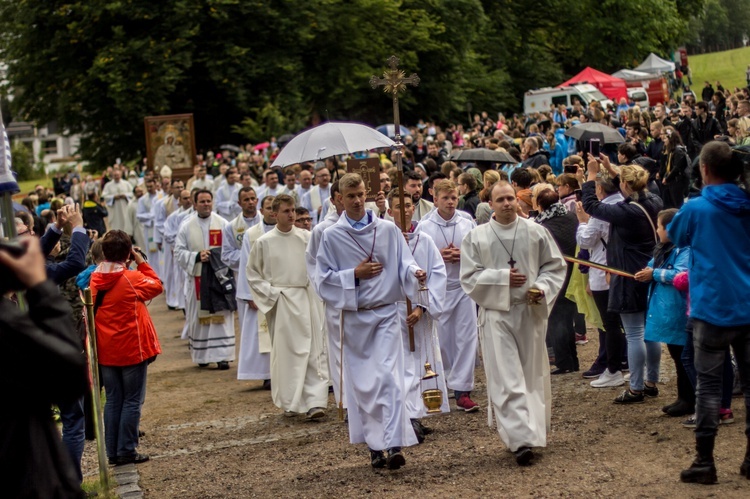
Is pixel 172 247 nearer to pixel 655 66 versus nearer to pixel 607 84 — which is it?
pixel 607 84

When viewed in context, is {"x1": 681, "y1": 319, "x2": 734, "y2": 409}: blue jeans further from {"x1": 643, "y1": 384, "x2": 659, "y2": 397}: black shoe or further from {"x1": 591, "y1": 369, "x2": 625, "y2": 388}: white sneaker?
{"x1": 591, "y1": 369, "x2": 625, "y2": 388}: white sneaker

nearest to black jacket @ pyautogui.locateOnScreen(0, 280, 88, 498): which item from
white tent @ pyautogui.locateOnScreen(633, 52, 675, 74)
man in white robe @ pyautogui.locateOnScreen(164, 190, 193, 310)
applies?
man in white robe @ pyautogui.locateOnScreen(164, 190, 193, 310)

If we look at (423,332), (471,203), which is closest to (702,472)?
(423,332)

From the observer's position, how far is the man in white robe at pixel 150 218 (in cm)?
2242

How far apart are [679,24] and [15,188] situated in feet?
191

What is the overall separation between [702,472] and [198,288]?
27.5ft

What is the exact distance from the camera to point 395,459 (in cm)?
805

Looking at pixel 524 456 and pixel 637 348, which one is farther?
pixel 637 348

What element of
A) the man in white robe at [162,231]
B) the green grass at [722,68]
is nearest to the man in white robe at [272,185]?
the man in white robe at [162,231]

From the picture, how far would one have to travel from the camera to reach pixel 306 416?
10703 mm

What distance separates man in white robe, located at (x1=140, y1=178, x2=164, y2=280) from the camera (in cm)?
2242

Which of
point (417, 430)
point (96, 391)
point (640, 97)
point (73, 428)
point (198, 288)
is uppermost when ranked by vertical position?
point (640, 97)

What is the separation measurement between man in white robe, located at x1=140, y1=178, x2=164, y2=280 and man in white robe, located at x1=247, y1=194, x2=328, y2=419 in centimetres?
1120

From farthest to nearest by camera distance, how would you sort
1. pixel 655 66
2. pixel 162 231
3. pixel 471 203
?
pixel 655 66 < pixel 162 231 < pixel 471 203
